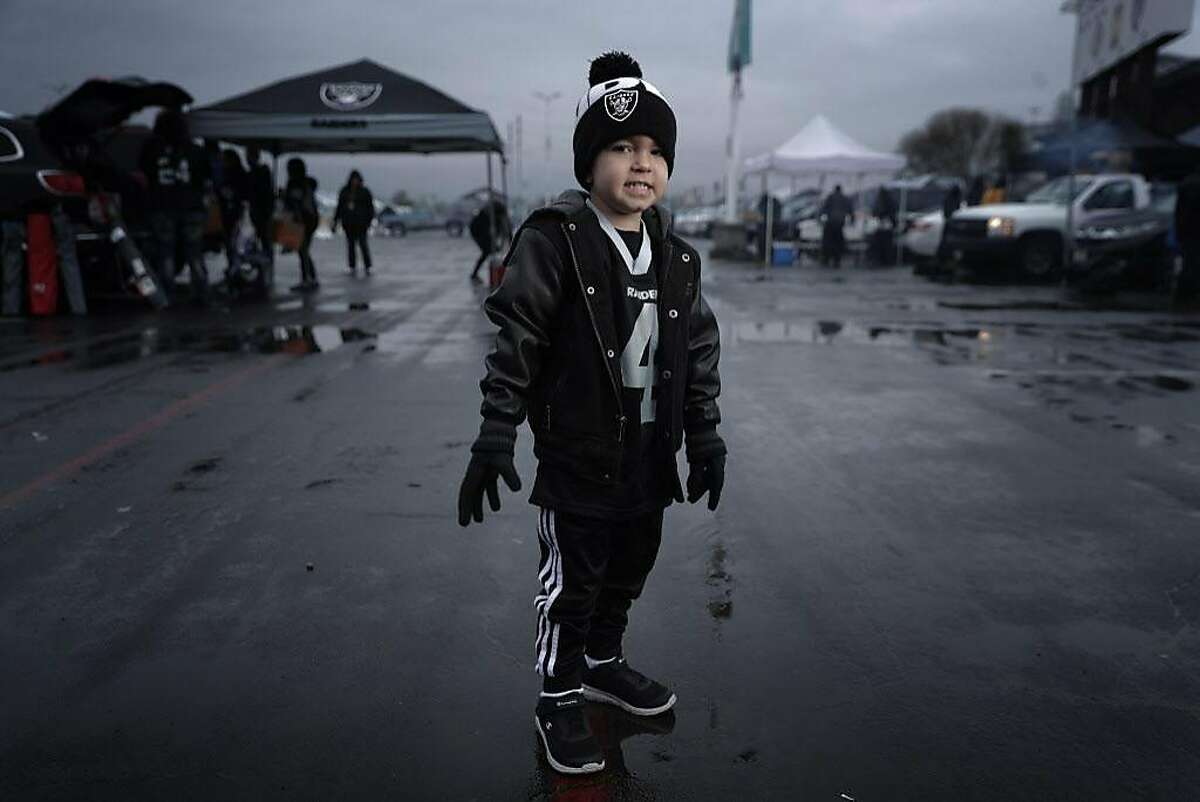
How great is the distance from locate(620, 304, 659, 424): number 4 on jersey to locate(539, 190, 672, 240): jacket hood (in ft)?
0.75

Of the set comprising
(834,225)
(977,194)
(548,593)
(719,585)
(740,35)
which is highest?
(740,35)

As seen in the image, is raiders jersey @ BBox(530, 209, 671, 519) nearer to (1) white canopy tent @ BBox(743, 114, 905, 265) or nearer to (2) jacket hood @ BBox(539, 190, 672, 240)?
(2) jacket hood @ BBox(539, 190, 672, 240)

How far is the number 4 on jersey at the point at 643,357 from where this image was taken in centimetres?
253

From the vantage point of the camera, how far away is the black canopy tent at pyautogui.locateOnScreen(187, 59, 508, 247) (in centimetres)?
1412

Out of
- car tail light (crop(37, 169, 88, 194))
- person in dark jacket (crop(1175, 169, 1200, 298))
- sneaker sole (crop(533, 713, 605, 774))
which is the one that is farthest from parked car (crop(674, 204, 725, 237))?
sneaker sole (crop(533, 713, 605, 774))

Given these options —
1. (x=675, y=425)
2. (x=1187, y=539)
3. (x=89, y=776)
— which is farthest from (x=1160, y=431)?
(x=89, y=776)

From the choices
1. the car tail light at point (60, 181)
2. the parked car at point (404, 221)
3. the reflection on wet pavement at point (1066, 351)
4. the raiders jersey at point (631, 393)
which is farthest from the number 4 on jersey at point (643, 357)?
the parked car at point (404, 221)

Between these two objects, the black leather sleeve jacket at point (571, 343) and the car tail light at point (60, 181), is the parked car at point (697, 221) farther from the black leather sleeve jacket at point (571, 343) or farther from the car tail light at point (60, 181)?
the black leather sleeve jacket at point (571, 343)

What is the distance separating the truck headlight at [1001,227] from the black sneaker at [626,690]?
18.1 metres

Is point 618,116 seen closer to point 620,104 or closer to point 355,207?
point 620,104

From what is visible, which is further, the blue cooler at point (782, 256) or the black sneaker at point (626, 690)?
the blue cooler at point (782, 256)

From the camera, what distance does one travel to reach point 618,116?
246cm

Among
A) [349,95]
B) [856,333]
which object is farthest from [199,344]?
[856,333]

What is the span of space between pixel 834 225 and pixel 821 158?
5.48 ft
